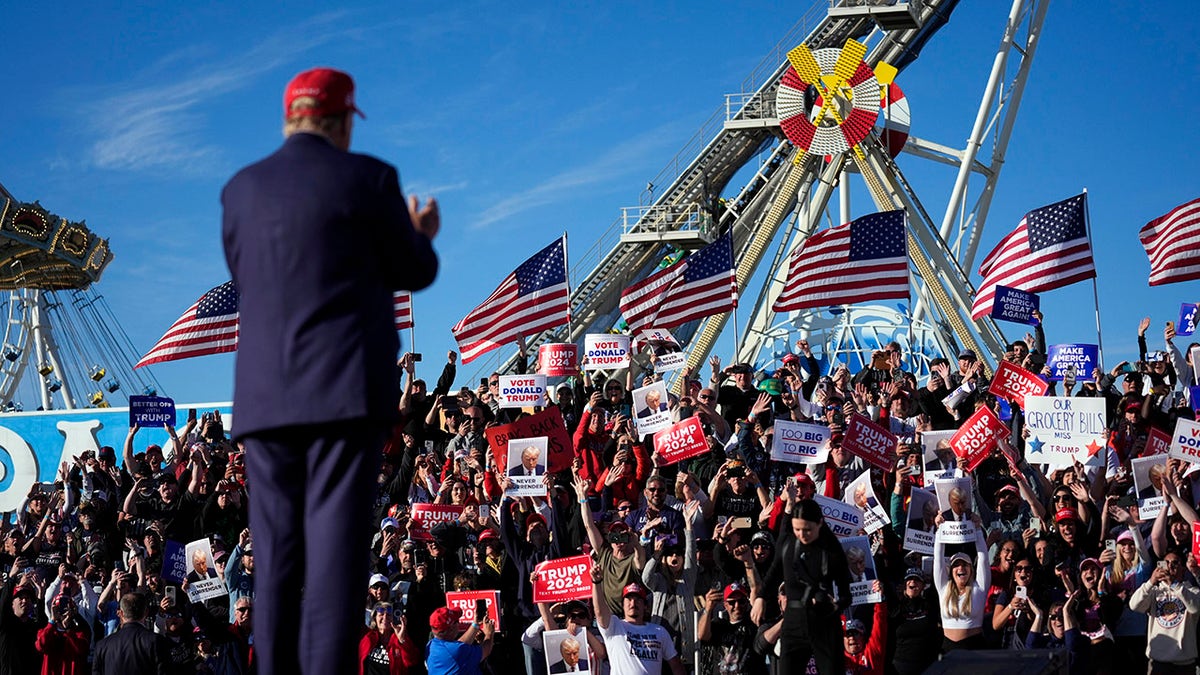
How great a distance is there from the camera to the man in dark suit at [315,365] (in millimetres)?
4199

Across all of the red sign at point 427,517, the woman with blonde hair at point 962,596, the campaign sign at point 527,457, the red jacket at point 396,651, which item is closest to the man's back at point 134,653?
the red jacket at point 396,651

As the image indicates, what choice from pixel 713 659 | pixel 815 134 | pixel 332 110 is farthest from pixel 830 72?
pixel 332 110

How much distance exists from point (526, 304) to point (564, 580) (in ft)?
31.2

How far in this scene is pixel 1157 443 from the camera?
14.1 m

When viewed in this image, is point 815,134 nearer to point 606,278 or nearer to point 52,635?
point 606,278

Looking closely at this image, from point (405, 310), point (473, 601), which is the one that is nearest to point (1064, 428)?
point (473, 601)

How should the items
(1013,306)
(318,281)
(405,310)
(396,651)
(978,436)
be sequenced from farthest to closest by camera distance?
1. (405,310)
2. (1013,306)
3. (978,436)
4. (396,651)
5. (318,281)

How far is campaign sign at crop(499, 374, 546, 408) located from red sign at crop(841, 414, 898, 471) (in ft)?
15.8

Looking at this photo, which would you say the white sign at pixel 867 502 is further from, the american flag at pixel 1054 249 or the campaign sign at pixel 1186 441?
the american flag at pixel 1054 249

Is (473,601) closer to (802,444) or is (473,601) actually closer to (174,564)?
(802,444)

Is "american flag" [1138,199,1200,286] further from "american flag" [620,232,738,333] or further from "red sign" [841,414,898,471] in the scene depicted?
"red sign" [841,414,898,471]

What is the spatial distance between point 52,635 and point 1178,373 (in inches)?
481

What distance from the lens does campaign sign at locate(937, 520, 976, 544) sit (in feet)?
40.7

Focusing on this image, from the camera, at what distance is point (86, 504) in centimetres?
1791
